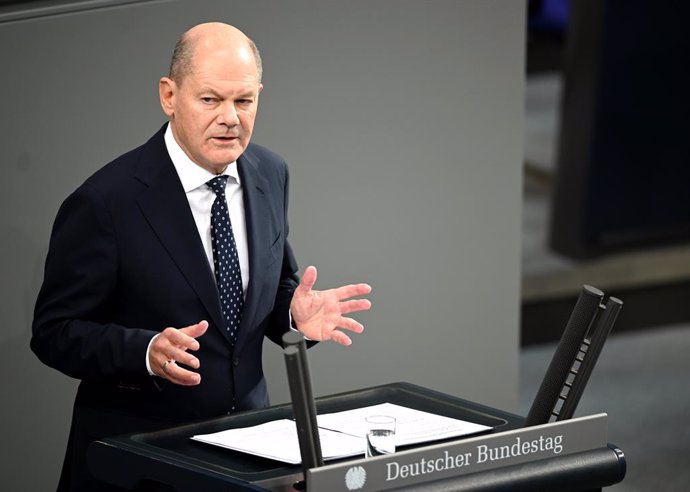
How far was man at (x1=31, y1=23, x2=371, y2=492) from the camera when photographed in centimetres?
336

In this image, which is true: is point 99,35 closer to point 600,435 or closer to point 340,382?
point 340,382

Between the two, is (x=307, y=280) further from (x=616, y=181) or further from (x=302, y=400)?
(x=616, y=181)

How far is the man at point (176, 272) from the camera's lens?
11.0ft

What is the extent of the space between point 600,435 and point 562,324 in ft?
20.5

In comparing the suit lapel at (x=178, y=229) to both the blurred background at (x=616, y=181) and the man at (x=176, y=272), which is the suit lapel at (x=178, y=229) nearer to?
the man at (x=176, y=272)

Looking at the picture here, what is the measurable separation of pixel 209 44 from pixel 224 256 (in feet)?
1.56

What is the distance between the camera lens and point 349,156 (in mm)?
4410

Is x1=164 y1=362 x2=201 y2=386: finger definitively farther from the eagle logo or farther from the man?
the eagle logo

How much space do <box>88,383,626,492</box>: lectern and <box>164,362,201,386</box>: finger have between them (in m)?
0.10

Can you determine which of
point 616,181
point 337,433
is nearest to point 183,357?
point 337,433

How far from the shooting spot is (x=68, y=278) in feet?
11.0

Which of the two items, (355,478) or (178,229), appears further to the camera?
(178,229)

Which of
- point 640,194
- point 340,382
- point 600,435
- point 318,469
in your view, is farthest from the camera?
point 640,194

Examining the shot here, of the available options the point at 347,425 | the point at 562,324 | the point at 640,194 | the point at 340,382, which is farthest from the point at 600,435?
the point at 640,194
